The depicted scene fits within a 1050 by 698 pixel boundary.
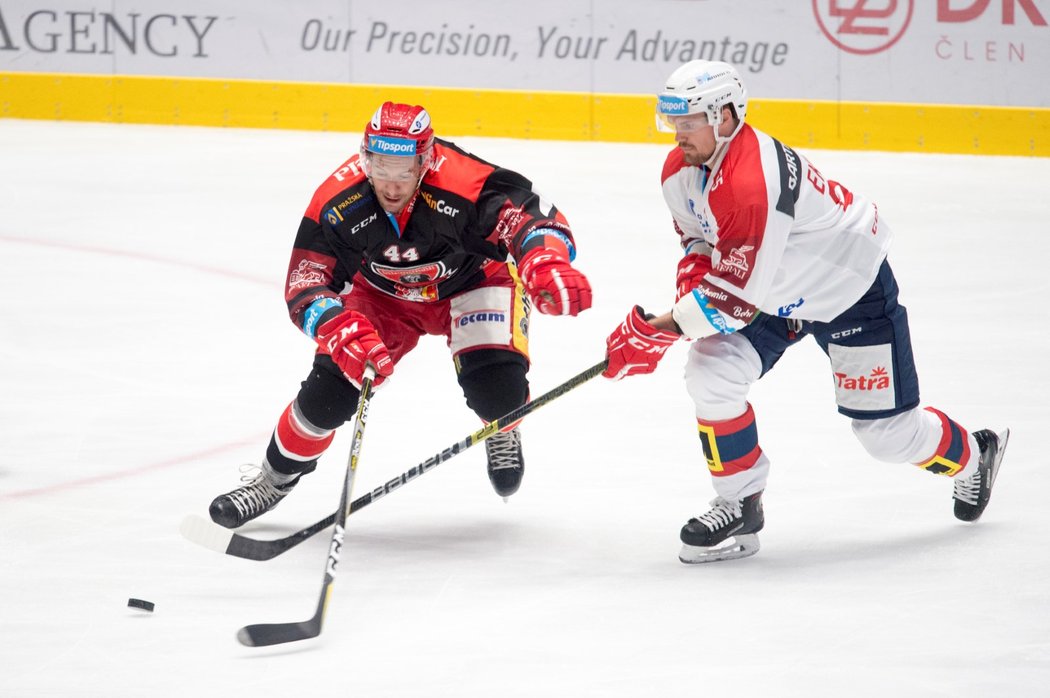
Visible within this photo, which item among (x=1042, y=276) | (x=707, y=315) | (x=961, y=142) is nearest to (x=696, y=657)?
(x=707, y=315)

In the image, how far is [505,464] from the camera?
3402mm

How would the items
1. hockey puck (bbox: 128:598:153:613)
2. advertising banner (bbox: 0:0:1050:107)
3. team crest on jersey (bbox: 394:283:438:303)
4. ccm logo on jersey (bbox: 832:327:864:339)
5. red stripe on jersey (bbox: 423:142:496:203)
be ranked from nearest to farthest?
hockey puck (bbox: 128:598:153:613)
ccm logo on jersey (bbox: 832:327:864:339)
red stripe on jersey (bbox: 423:142:496:203)
team crest on jersey (bbox: 394:283:438:303)
advertising banner (bbox: 0:0:1050:107)

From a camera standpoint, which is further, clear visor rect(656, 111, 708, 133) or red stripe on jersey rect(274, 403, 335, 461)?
red stripe on jersey rect(274, 403, 335, 461)

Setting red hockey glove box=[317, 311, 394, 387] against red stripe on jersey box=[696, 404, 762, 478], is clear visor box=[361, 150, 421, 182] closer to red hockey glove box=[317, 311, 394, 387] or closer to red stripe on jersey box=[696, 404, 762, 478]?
red hockey glove box=[317, 311, 394, 387]

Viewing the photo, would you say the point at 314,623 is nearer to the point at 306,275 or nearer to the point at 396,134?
the point at 306,275

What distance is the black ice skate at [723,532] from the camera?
3.01 metres

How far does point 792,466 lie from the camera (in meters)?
3.67

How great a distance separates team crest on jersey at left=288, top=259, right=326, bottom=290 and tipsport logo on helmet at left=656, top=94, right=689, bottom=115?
2.78 feet

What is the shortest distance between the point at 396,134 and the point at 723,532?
110 cm

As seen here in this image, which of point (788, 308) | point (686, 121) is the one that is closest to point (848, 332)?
point (788, 308)

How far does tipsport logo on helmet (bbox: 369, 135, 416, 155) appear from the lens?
2.97 metres

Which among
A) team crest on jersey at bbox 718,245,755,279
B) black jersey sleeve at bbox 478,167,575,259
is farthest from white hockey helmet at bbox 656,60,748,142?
black jersey sleeve at bbox 478,167,575,259

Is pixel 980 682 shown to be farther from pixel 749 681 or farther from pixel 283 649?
pixel 283 649

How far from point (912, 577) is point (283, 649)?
1.30 m
